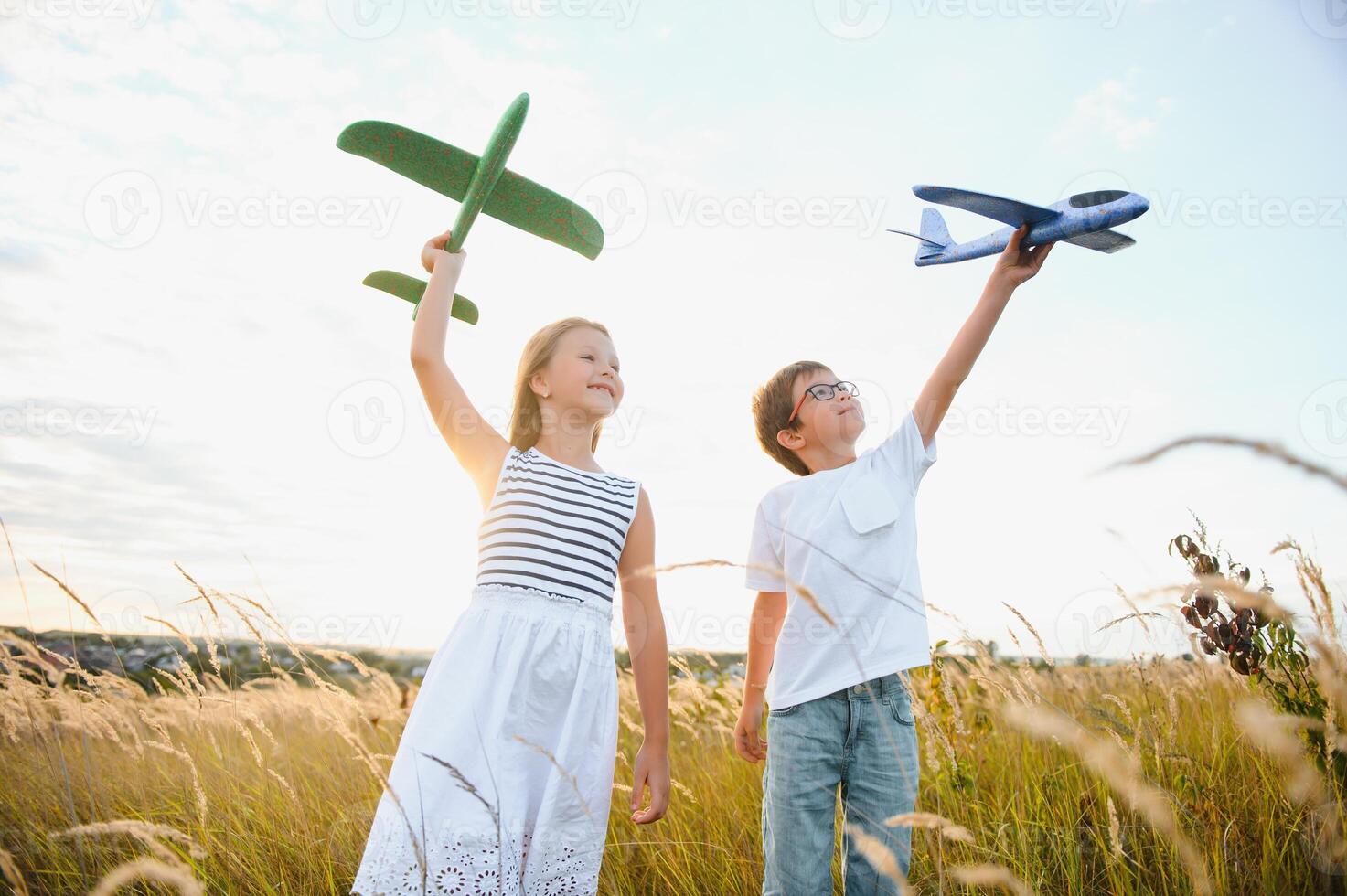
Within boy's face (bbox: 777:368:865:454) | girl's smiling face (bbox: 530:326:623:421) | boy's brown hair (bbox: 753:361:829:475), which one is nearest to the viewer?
girl's smiling face (bbox: 530:326:623:421)

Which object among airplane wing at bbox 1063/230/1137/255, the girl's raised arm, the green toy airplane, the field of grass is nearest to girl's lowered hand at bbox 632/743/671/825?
the field of grass

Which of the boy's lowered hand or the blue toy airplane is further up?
the blue toy airplane

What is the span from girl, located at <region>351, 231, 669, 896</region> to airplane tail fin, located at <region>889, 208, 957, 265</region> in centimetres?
161

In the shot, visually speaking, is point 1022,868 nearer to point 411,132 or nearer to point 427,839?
point 427,839

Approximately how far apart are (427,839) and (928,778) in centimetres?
216

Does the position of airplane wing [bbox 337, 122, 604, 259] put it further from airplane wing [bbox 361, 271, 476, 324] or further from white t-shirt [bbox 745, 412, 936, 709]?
white t-shirt [bbox 745, 412, 936, 709]

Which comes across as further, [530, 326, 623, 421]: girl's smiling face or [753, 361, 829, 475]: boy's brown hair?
[753, 361, 829, 475]: boy's brown hair

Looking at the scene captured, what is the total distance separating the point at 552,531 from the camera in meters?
2.56

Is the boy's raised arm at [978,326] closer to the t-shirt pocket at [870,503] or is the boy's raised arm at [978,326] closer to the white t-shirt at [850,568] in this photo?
the white t-shirt at [850,568]

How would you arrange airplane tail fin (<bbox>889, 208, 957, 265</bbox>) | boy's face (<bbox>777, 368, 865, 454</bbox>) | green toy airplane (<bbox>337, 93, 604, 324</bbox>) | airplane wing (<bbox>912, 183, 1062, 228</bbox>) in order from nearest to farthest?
airplane wing (<bbox>912, 183, 1062, 228</bbox>) → green toy airplane (<bbox>337, 93, 604, 324</bbox>) → boy's face (<bbox>777, 368, 865, 454</bbox>) → airplane tail fin (<bbox>889, 208, 957, 265</bbox>)

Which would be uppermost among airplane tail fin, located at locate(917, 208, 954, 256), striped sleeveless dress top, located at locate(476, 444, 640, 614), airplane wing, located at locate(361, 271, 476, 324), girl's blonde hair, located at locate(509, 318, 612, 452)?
airplane tail fin, located at locate(917, 208, 954, 256)

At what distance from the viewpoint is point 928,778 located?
11.0ft

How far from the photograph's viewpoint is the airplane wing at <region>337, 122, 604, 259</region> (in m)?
3.24

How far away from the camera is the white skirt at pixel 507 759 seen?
2088 mm
